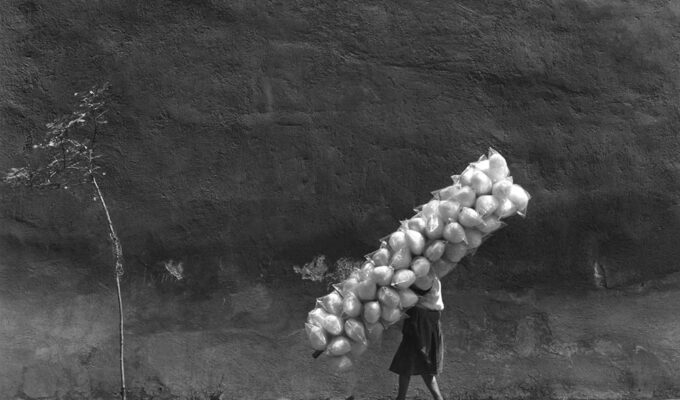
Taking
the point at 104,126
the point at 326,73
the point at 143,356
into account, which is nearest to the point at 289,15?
the point at 326,73

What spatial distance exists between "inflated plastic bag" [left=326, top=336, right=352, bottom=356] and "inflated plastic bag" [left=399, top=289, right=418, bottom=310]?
0.38m

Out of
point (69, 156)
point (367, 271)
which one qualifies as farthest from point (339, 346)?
point (69, 156)

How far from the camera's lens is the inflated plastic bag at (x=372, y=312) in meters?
5.17

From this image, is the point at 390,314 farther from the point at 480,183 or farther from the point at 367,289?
the point at 480,183

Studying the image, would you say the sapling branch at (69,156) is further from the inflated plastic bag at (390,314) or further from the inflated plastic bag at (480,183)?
the inflated plastic bag at (480,183)

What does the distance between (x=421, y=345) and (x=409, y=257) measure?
72 centimetres

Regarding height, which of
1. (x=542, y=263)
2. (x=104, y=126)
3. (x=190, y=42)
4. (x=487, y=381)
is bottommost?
(x=487, y=381)

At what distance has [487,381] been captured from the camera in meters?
6.75

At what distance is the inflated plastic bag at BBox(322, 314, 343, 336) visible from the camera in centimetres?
520

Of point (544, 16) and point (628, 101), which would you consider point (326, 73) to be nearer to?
point (544, 16)

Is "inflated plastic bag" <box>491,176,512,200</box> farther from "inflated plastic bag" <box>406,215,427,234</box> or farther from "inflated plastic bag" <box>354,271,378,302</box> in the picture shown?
"inflated plastic bag" <box>354,271,378,302</box>

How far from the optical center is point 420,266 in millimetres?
5172

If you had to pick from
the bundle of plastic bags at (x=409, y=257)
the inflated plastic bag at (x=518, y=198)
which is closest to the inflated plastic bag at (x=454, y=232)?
the bundle of plastic bags at (x=409, y=257)

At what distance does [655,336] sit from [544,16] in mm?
2476
